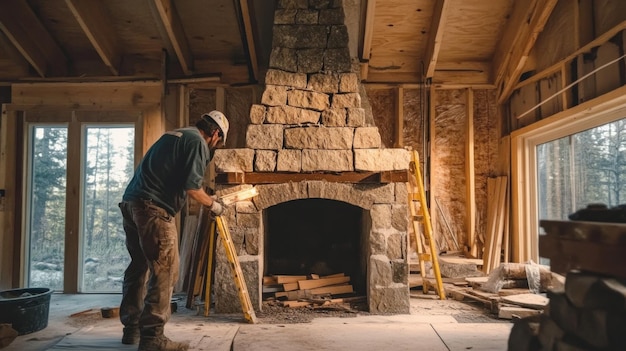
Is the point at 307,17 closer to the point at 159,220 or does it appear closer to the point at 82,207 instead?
the point at 159,220

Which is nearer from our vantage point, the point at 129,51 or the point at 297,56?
the point at 297,56

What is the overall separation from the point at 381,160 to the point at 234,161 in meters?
1.30

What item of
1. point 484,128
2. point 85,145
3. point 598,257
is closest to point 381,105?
point 484,128

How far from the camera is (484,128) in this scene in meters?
5.66

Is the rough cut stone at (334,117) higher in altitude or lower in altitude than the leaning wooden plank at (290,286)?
higher

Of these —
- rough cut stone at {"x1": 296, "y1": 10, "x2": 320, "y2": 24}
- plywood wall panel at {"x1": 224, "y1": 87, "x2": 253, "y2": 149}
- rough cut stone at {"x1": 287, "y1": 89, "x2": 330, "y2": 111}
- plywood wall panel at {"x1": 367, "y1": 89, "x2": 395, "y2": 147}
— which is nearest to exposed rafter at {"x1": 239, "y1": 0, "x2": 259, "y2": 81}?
plywood wall panel at {"x1": 224, "y1": 87, "x2": 253, "y2": 149}

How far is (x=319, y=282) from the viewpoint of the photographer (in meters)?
4.51

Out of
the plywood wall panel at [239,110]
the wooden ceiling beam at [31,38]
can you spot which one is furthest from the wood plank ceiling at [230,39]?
the plywood wall panel at [239,110]

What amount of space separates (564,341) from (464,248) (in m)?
3.80

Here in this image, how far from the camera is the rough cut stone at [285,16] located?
4340 millimetres

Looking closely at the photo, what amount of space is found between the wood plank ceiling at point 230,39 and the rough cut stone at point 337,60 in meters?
0.62

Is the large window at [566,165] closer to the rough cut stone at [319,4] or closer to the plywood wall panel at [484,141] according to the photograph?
the plywood wall panel at [484,141]

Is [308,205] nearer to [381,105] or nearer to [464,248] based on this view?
[381,105]

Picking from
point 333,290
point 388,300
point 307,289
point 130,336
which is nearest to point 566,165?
point 388,300
